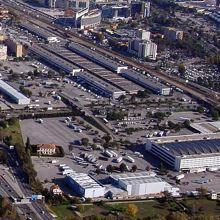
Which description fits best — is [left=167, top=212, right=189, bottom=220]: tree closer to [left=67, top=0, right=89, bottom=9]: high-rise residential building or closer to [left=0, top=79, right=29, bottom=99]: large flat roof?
[left=0, top=79, right=29, bottom=99]: large flat roof

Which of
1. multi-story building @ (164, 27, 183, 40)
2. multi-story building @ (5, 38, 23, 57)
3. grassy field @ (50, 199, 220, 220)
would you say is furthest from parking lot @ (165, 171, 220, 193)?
multi-story building @ (164, 27, 183, 40)

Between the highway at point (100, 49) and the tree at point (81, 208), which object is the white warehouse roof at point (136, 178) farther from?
the highway at point (100, 49)

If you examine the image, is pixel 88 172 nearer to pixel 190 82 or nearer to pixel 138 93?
pixel 138 93

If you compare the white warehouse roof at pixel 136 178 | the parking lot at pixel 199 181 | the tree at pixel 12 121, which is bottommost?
the parking lot at pixel 199 181

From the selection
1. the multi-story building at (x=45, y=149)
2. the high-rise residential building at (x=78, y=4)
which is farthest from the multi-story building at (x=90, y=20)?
the multi-story building at (x=45, y=149)

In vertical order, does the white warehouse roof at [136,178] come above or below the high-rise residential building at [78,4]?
below

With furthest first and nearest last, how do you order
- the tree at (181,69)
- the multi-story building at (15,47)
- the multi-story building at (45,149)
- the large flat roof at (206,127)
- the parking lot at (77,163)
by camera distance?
the tree at (181,69)
the multi-story building at (15,47)
the large flat roof at (206,127)
the multi-story building at (45,149)
the parking lot at (77,163)

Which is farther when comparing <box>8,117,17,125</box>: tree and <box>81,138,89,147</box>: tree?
<box>8,117,17,125</box>: tree
